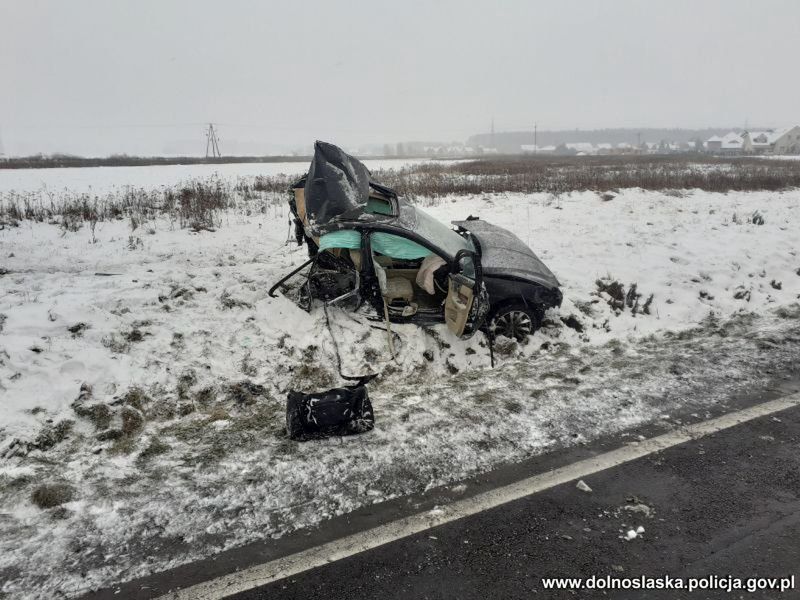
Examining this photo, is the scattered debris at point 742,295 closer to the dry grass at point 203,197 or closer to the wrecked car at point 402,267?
the wrecked car at point 402,267

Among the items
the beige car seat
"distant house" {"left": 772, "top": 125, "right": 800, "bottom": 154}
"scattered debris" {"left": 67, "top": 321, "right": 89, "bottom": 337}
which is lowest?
"scattered debris" {"left": 67, "top": 321, "right": 89, "bottom": 337}

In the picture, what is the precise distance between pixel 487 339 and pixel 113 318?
13.5 ft

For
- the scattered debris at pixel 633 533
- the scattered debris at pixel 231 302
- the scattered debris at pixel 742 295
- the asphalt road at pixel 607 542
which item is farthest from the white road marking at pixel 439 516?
the scattered debris at pixel 742 295

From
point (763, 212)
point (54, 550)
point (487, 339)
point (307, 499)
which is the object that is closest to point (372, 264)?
point (487, 339)

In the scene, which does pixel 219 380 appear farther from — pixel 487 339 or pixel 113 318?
pixel 487 339

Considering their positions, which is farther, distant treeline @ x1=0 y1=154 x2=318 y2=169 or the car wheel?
distant treeline @ x1=0 y1=154 x2=318 y2=169

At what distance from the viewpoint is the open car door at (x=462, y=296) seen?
494cm

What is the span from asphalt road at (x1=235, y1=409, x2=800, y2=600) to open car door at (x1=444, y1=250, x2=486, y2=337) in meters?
2.12

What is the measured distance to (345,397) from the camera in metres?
3.91

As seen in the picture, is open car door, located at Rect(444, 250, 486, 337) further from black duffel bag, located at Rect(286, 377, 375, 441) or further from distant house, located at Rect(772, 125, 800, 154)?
distant house, located at Rect(772, 125, 800, 154)

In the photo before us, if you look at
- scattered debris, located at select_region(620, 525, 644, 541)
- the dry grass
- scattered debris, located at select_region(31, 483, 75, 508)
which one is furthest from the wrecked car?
the dry grass

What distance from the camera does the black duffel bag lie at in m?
3.77

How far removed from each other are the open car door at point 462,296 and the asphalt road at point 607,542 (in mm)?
2124

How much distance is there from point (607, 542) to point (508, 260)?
3.56m
